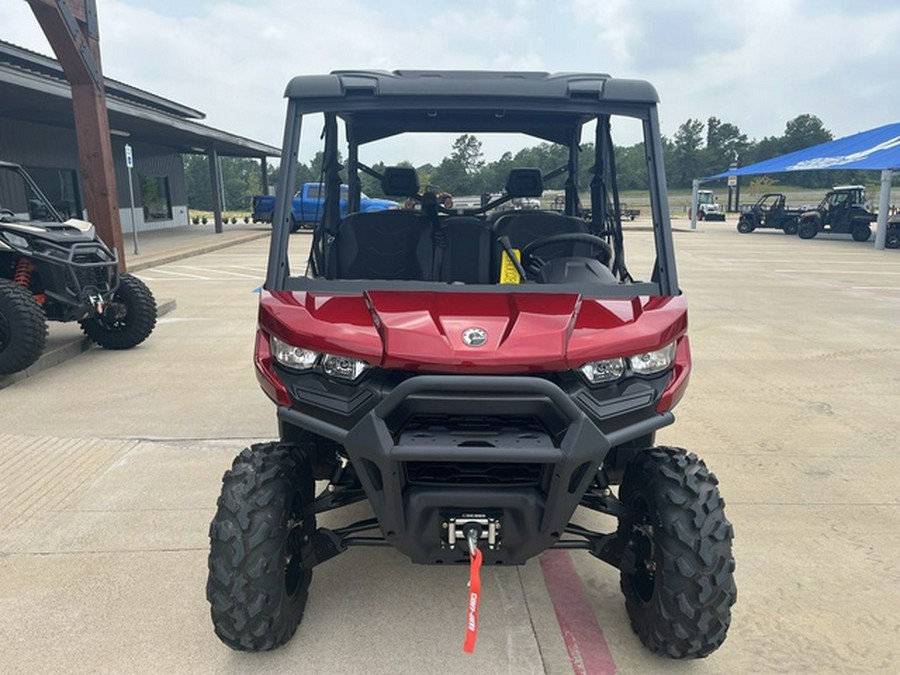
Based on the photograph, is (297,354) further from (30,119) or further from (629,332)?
(30,119)

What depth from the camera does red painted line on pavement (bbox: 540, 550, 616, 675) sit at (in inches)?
93.4

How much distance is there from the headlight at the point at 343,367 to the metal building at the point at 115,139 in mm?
8799

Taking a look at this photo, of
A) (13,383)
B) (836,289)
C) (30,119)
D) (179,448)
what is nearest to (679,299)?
(179,448)

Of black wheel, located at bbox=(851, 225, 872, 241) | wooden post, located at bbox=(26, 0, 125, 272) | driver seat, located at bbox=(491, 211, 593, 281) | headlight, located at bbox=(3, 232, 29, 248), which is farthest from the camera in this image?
black wheel, located at bbox=(851, 225, 872, 241)

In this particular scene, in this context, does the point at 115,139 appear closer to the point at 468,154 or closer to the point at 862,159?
the point at 468,154

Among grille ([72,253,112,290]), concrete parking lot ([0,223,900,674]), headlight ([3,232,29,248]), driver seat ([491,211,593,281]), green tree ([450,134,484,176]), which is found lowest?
concrete parking lot ([0,223,900,674])

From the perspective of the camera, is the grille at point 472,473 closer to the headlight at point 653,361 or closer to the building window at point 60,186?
the headlight at point 653,361

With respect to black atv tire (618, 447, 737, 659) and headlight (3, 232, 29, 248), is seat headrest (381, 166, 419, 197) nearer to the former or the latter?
black atv tire (618, 447, 737, 659)

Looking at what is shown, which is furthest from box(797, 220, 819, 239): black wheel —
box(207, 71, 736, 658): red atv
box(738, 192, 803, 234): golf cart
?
box(207, 71, 736, 658): red atv

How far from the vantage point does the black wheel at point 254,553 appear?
220 centimetres

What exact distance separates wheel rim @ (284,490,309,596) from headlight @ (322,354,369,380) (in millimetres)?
525

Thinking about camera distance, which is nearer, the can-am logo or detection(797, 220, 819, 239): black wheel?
the can-am logo

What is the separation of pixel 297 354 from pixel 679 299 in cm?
133

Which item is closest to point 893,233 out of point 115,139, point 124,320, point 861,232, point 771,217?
point 861,232
